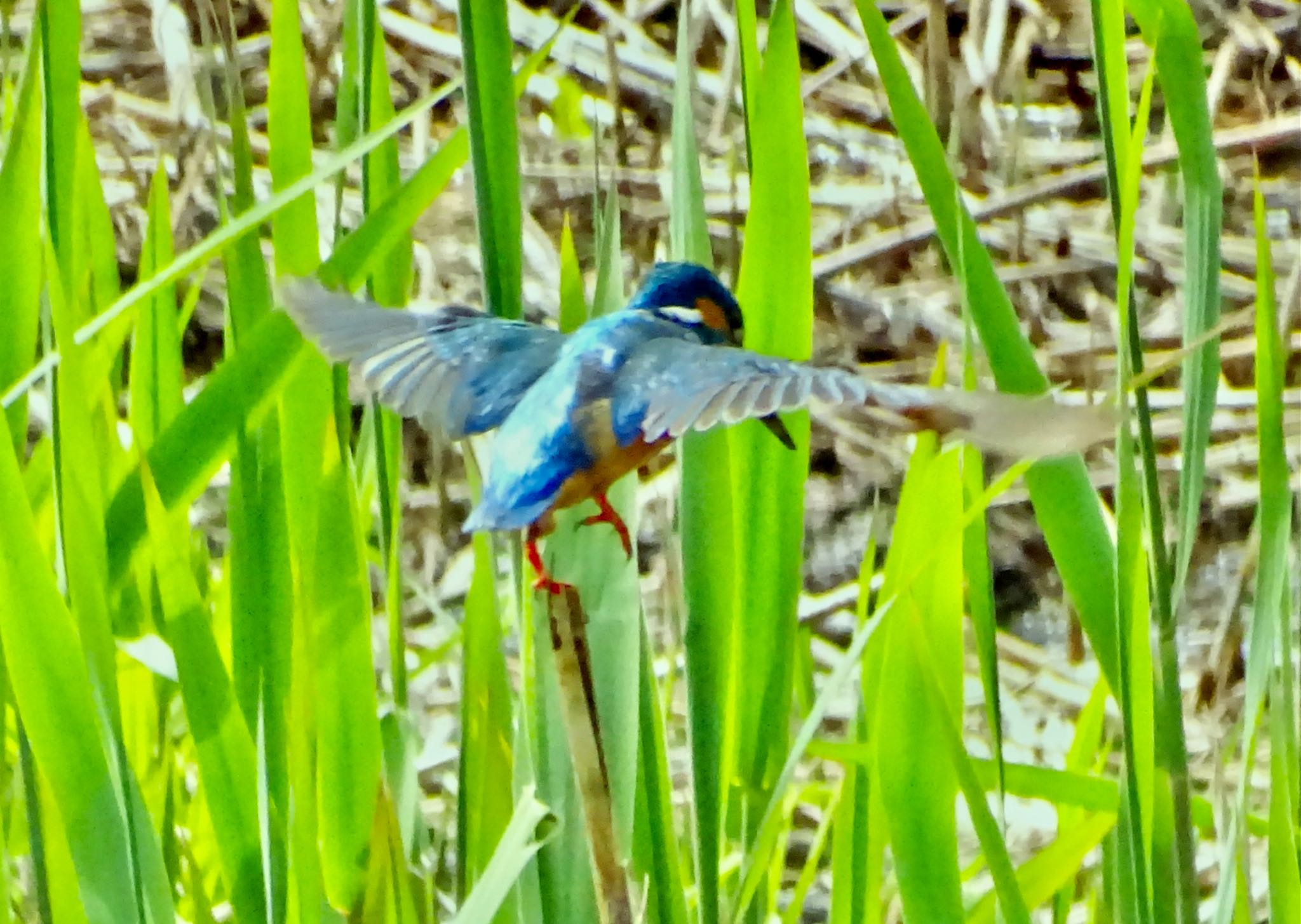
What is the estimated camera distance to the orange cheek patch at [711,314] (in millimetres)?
454

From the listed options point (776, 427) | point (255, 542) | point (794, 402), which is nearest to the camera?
point (794, 402)

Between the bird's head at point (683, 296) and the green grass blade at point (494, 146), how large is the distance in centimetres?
4

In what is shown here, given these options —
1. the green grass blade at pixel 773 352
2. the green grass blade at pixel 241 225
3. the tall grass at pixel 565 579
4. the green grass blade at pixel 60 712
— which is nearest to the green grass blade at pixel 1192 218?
the tall grass at pixel 565 579

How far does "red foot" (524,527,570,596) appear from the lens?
0.39 meters

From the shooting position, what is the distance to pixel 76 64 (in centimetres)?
53

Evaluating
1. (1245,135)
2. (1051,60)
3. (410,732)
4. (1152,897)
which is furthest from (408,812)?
(1051,60)

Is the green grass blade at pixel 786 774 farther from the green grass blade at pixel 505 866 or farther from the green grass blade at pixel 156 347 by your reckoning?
the green grass blade at pixel 156 347

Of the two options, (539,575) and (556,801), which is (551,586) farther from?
(556,801)

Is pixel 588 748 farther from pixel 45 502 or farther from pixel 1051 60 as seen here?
pixel 1051 60

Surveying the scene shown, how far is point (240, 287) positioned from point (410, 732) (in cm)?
20

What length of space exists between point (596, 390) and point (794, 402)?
2.9 inches

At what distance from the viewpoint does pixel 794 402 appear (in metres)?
0.32

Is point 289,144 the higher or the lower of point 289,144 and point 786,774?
the higher

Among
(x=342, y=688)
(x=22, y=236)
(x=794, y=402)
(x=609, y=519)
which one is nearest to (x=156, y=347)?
(x=22, y=236)
